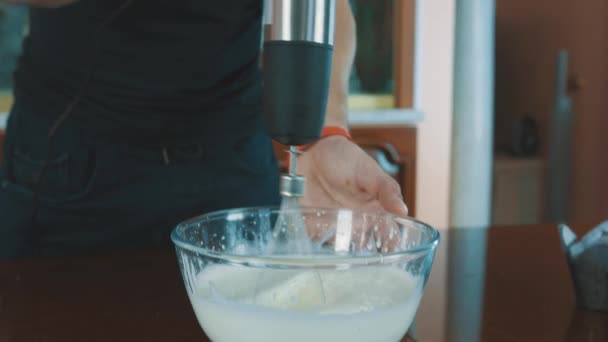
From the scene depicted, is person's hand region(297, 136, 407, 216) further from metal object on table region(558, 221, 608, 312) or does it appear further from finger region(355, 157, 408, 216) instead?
metal object on table region(558, 221, 608, 312)

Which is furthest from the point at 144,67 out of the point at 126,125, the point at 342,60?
the point at 342,60

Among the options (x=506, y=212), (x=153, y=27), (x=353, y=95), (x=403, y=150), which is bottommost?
(x=506, y=212)

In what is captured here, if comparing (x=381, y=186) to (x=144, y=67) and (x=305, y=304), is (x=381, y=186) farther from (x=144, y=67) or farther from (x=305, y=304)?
(x=144, y=67)

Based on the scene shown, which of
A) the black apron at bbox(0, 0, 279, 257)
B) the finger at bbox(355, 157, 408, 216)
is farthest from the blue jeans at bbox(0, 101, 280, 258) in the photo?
the finger at bbox(355, 157, 408, 216)

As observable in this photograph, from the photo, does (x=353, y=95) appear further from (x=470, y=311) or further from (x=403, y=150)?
(x=470, y=311)

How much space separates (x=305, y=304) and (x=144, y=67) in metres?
0.54

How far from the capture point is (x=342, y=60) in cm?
88

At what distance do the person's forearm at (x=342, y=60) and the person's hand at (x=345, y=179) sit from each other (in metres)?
0.13

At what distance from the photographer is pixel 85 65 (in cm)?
85

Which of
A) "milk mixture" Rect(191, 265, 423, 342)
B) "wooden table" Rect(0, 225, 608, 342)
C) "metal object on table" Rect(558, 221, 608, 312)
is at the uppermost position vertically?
"milk mixture" Rect(191, 265, 423, 342)

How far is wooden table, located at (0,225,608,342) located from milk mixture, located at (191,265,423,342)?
10cm

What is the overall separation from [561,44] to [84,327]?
2575mm

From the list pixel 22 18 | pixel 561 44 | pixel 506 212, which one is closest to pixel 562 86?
pixel 561 44

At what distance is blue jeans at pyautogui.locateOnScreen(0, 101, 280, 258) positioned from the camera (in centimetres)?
86
